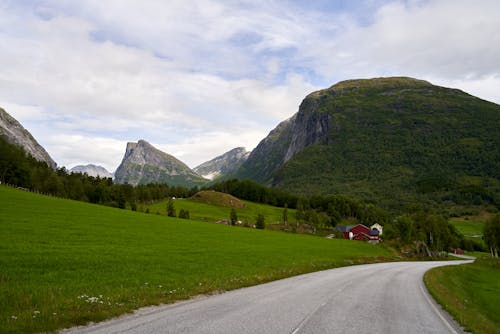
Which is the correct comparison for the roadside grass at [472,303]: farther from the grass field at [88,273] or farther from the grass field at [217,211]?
the grass field at [217,211]

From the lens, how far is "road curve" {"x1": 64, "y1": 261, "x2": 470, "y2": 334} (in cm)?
1322

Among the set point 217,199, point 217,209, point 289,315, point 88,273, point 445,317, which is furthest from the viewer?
point 217,199

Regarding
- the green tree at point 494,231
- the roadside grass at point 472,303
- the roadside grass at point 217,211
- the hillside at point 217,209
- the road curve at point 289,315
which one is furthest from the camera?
the hillside at point 217,209

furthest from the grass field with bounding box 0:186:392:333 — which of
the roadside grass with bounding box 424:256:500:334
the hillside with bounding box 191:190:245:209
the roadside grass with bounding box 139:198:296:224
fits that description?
the hillside with bounding box 191:190:245:209

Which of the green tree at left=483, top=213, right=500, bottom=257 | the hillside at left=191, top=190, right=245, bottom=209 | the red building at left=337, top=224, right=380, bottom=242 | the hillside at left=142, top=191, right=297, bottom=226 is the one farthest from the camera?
the hillside at left=191, top=190, right=245, bottom=209

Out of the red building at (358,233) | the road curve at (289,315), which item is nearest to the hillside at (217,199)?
the red building at (358,233)

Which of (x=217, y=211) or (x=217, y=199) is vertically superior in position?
(x=217, y=199)

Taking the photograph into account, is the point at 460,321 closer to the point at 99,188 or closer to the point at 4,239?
the point at 4,239

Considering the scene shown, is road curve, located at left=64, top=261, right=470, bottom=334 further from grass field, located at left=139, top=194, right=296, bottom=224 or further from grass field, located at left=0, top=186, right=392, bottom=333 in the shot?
grass field, located at left=139, top=194, right=296, bottom=224

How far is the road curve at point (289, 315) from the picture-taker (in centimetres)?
1322

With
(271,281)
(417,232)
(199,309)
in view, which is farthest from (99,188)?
(199,309)

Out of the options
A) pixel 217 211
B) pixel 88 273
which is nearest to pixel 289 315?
pixel 88 273

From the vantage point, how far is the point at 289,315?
15.8 meters

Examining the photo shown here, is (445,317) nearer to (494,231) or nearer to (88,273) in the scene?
(88,273)
